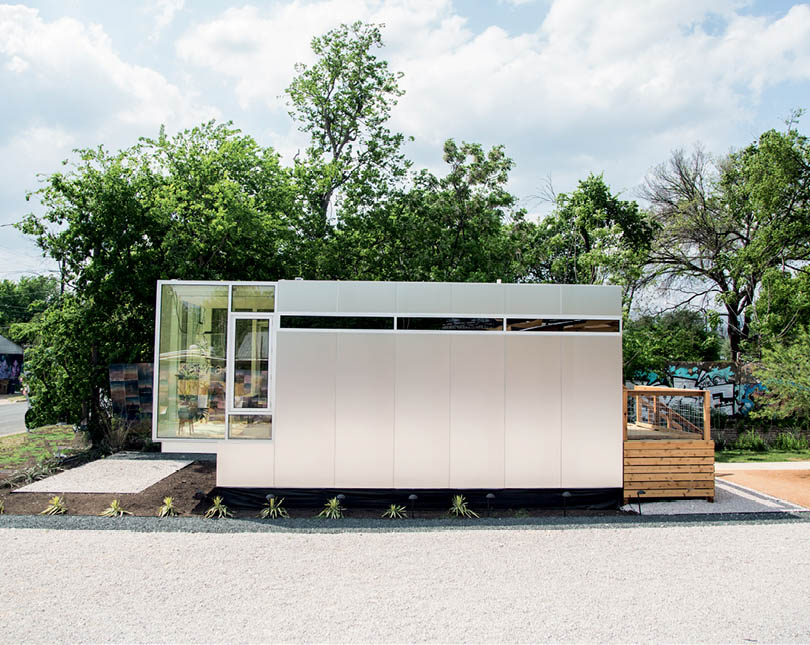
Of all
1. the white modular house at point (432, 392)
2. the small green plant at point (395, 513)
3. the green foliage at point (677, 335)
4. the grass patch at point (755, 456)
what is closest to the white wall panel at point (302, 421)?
the white modular house at point (432, 392)

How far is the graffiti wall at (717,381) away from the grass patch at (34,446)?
14584mm

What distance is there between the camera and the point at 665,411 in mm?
10227

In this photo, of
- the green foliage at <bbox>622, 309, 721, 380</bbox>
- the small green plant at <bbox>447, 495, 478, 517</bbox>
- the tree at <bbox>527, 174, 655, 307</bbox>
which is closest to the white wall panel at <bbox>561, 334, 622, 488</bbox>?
the small green plant at <bbox>447, 495, 478, 517</bbox>

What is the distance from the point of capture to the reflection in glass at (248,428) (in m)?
8.17

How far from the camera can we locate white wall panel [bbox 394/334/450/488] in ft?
26.7

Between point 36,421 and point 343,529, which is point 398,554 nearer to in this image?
point 343,529

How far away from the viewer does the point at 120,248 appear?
1299cm

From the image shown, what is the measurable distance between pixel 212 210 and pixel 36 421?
6020 millimetres

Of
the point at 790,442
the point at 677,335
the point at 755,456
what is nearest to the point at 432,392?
the point at 755,456

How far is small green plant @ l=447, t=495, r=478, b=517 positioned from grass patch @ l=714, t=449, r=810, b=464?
7903 mm

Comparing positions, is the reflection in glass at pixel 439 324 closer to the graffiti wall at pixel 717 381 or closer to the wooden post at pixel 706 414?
the wooden post at pixel 706 414

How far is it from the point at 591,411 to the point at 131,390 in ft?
33.2

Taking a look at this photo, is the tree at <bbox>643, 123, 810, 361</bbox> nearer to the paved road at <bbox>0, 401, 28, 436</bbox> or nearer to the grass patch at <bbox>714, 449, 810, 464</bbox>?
the grass patch at <bbox>714, 449, 810, 464</bbox>

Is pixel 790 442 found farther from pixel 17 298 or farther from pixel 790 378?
pixel 17 298
